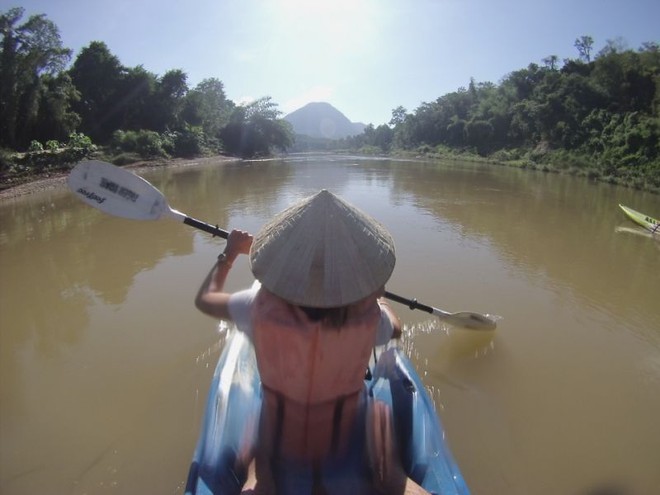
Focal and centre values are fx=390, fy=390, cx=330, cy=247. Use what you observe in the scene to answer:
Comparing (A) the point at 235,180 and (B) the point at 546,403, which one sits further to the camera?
(A) the point at 235,180

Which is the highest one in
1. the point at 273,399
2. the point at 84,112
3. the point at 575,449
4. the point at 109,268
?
the point at 84,112

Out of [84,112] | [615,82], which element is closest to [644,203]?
[615,82]

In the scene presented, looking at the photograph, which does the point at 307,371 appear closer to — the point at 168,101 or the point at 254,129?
the point at 168,101

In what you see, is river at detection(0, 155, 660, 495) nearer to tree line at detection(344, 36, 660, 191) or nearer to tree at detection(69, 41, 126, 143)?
tree line at detection(344, 36, 660, 191)

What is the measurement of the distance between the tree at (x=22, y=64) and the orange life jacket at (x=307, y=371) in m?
19.7

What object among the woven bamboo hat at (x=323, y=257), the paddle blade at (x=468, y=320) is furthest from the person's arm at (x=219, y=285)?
the paddle blade at (x=468, y=320)

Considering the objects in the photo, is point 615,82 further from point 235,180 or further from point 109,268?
point 109,268

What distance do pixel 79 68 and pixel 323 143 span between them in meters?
89.4

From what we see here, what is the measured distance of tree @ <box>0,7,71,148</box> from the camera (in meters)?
15.1

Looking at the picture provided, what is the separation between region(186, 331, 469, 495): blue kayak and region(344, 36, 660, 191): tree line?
19.2m

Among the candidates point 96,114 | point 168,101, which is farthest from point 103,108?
point 168,101

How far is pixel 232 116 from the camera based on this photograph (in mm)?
38281

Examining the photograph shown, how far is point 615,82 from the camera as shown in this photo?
28406 millimetres

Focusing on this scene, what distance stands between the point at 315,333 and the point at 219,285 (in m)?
0.73
